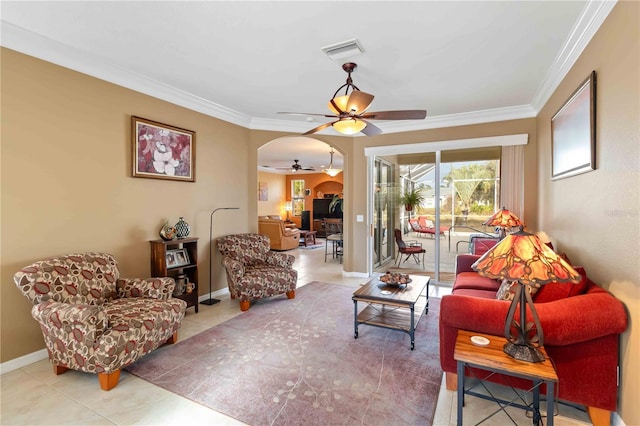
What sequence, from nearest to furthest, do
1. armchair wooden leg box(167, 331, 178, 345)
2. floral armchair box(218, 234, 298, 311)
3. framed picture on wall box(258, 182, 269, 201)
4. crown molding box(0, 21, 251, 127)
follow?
crown molding box(0, 21, 251, 127)
armchair wooden leg box(167, 331, 178, 345)
floral armchair box(218, 234, 298, 311)
framed picture on wall box(258, 182, 269, 201)

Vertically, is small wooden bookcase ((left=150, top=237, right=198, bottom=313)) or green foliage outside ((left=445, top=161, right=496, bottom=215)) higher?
green foliage outside ((left=445, top=161, right=496, bottom=215))

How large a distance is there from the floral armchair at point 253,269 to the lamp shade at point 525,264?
2.89 metres

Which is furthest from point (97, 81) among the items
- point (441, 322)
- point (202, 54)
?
point (441, 322)

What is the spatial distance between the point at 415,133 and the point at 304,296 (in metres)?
3.30

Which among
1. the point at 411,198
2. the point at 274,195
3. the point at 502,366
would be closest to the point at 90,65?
the point at 502,366

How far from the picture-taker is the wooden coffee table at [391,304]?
303cm

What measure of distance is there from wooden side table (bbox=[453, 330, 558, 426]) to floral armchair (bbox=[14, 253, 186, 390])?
7.69 ft

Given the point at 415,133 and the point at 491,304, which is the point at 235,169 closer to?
the point at 415,133

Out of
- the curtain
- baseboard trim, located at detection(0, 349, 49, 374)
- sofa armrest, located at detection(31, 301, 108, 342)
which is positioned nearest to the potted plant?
the curtain

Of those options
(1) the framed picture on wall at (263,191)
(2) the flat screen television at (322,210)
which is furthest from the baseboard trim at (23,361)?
(2) the flat screen television at (322,210)

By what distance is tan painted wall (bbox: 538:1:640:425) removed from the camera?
5.71 ft

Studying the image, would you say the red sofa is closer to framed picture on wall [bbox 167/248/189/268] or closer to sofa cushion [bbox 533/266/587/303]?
sofa cushion [bbox 533/266/587/303]

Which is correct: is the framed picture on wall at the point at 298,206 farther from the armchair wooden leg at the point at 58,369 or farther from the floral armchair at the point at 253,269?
the armchair wooden leg at the point at 58,369

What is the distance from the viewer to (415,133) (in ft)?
17.3
